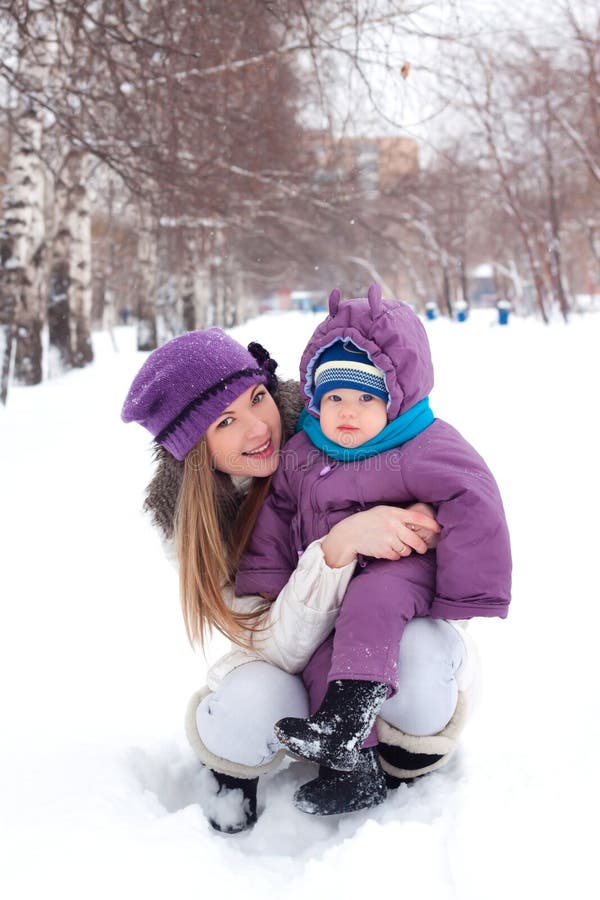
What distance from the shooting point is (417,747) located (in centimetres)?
181

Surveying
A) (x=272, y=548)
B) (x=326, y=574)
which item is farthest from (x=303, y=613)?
(x=272, y=548)

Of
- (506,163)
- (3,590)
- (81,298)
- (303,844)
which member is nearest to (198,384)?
(303,844)

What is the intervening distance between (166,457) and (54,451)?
424cm

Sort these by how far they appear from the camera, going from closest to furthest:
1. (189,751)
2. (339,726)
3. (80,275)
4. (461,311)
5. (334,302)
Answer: (339,726) → (334,302) → (189,751) → (80,275) → (461,311)

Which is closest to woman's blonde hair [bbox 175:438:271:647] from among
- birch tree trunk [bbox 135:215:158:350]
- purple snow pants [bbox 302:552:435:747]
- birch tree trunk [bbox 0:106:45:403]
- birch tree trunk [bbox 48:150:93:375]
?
purple snow pants [bbox 302:552:435:747]

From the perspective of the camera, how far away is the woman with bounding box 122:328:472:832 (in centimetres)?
179

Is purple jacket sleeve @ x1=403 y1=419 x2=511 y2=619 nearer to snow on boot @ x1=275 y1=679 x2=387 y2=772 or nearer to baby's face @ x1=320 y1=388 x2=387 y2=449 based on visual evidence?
baby's face @ x1=320 y1=388 x2=387 y2=449

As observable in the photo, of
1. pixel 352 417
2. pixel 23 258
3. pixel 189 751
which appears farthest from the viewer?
pixel 23 258

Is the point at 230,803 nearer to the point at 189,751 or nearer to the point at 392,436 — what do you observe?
the point at 189,751

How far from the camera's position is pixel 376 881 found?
4.84ft

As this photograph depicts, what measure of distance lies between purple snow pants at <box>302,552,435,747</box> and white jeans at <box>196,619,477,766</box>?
6 centimetres

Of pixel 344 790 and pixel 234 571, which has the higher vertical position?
pixel 234 571

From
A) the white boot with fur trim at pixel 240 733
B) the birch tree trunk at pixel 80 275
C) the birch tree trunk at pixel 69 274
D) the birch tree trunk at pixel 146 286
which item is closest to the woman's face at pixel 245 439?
the white boot with fur trim at pixel 240 733

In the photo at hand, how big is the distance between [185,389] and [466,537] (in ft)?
2.55
